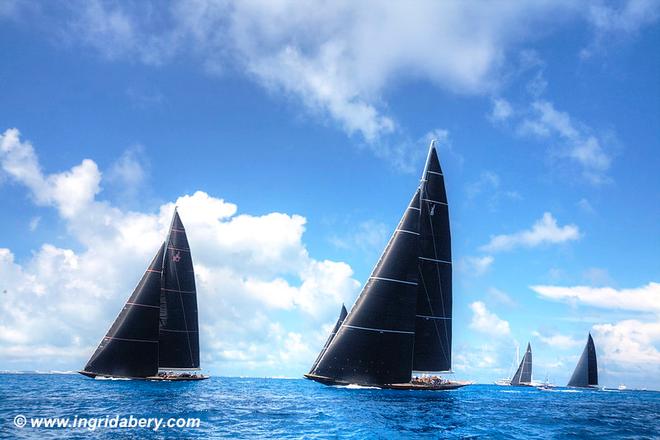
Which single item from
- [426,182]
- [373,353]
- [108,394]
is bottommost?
[108,394]

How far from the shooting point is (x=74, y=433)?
94.9ft

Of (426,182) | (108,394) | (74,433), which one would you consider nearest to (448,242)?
(426,182)

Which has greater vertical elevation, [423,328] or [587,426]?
[423,328]

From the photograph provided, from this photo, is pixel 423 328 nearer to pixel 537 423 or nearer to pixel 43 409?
pixel 537 423

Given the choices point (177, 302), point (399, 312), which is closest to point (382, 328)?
point (399, 312)

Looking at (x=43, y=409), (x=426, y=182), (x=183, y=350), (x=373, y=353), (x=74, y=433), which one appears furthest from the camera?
(x=183, y=350)

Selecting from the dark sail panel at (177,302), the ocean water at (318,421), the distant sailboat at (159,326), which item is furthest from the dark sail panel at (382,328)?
the dark sail panel at (177,302)

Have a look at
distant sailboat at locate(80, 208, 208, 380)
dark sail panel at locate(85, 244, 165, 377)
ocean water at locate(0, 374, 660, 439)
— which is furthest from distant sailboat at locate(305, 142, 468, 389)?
distant sailboat at locate(80, 208, 208, 380)

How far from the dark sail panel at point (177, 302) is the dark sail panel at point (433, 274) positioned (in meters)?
34.9

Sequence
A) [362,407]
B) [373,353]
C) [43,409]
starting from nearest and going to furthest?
[43,409] < [362,407] < [373,353]

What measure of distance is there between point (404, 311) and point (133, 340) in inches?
1516

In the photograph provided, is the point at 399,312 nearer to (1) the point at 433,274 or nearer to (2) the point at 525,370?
(1) the point at 433,274

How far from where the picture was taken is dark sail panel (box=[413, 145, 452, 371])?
6216cm

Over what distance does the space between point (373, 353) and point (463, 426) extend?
16.4 metres
